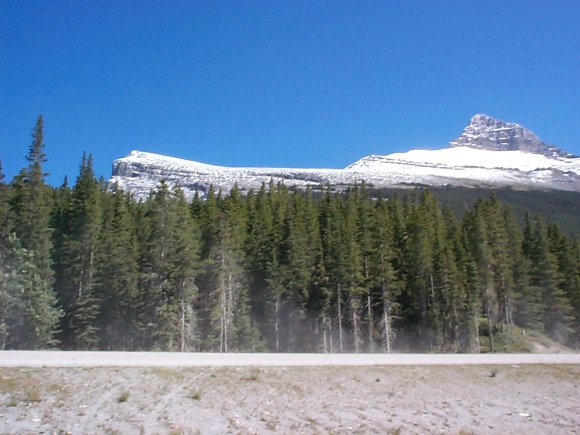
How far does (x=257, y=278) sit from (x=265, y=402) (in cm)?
4757

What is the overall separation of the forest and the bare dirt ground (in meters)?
29.9

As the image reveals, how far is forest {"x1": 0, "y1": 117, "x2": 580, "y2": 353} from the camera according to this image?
1956 inches

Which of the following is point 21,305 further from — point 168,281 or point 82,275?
point 168,281

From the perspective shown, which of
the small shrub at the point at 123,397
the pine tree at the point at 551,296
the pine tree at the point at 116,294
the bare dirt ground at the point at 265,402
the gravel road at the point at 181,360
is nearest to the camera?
the bare dirt ground at the point at 265,402

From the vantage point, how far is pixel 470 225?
76875mm

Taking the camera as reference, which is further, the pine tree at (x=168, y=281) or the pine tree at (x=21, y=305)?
the pine tree at (x=168, y=281)

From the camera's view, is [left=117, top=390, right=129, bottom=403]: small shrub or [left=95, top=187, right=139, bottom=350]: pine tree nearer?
[left=117, top=390, right=129, bottom=403]: small shrub

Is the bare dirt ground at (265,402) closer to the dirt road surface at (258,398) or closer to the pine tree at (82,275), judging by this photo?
the dirt road surface at (258,398)

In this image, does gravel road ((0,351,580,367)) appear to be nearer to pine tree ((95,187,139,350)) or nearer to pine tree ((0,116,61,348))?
pine tree ((0,116,61,348))

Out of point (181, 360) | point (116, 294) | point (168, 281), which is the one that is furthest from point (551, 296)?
point (181, 360)

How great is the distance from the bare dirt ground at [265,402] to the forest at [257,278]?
1178 inches

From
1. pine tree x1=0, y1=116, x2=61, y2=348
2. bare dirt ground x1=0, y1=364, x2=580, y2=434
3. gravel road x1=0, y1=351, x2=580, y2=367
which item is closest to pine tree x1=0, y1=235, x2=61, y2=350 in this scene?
pine tree x1=0, y1=116, x2=61, y2=348

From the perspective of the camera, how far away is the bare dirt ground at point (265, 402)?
14.1 meters

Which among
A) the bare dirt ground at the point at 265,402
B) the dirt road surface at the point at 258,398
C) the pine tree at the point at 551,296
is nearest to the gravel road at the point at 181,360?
the dirt road surface at the point at 258,398
